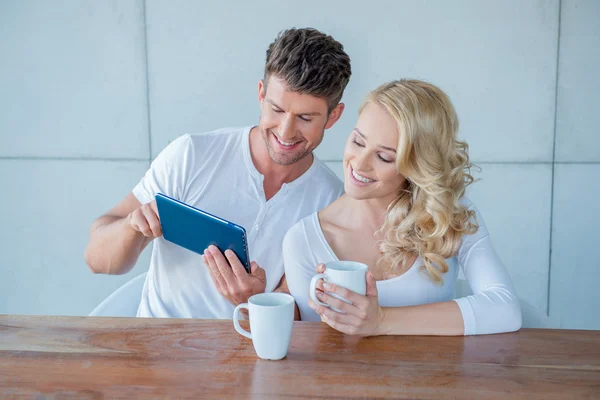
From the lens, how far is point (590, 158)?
2.93 meters

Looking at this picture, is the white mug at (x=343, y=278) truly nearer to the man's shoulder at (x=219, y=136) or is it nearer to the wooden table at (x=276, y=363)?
the wooden table at (x=276, y=363)

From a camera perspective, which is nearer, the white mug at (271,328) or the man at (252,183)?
the white mug at (271,328)

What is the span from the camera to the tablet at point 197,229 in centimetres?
143

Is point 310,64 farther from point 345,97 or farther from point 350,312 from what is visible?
point 345,97

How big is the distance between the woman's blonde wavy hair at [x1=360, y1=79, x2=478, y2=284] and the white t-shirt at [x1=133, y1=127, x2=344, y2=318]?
0.41 meters

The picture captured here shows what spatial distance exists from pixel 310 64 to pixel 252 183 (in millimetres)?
436

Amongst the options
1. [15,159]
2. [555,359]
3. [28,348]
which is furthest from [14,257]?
[555,359]

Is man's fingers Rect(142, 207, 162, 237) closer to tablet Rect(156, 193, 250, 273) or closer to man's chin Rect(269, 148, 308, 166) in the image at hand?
tablet Rect(156, 193, 250, 273)

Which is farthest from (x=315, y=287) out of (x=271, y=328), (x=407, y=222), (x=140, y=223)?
(x=140, y=223)

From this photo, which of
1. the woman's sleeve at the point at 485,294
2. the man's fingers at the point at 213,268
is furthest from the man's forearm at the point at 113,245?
the woman's sleeve at the point at 485,294

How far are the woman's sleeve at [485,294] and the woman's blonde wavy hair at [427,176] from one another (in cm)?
4

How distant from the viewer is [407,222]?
5.42 ft

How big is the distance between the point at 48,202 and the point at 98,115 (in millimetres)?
564

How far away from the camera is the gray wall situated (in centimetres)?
286
